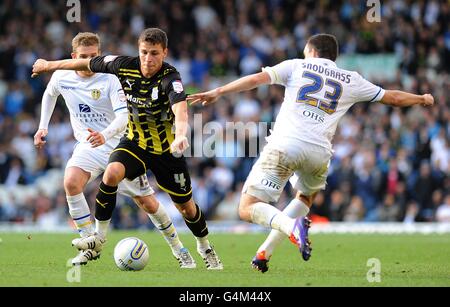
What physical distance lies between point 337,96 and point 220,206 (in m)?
11.7

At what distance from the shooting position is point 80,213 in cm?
1066

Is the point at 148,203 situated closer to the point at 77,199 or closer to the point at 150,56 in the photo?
the point at 77,199

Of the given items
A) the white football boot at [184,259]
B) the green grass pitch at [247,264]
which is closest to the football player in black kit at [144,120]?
the white football boot at [184,259]

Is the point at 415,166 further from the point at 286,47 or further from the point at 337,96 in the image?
the point at 337,96

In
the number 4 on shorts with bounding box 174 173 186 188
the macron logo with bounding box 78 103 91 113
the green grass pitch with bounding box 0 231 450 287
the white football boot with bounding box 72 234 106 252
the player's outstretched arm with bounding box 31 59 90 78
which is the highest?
the player's outstretched arm with bounding box 31 59 90 78

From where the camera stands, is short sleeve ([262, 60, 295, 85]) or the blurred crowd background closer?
short sleeve ([262, 60, 295, 85])

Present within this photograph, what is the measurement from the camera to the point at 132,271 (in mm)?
9859

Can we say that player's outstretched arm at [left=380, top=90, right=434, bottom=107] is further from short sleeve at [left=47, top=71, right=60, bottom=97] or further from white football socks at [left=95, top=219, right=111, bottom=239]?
short sleeve at [left=47, top=71, right=60, bottom=97]

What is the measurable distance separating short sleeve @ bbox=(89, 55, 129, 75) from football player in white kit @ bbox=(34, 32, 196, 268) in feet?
1.95

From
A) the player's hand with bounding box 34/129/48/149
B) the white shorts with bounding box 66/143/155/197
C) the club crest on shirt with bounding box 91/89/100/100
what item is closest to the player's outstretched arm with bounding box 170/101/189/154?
the white shorts with bounding box 66/143/155/197

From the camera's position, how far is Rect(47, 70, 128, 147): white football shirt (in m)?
11.1

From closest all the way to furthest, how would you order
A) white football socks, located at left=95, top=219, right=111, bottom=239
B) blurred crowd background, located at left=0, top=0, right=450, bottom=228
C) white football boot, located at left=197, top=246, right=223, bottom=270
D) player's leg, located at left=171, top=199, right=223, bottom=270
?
1. white football socks, located at left=95, top=219, right=111, bottom=239
2. player's leg, located at left=171, top=199, right=223, bottom=270
3. white football boot, located at left=197, top=246, right=223, bottom=270
4. blurred crowd background, located at left=0, top=0, right=450, bottom=228

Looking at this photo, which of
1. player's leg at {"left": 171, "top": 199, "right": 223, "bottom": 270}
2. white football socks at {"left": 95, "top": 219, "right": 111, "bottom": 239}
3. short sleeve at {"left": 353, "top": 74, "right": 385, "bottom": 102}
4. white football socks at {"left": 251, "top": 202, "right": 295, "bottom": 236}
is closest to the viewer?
white football socks at {"left": 251, "top": 202, "right": 295, "bottom": 236}
